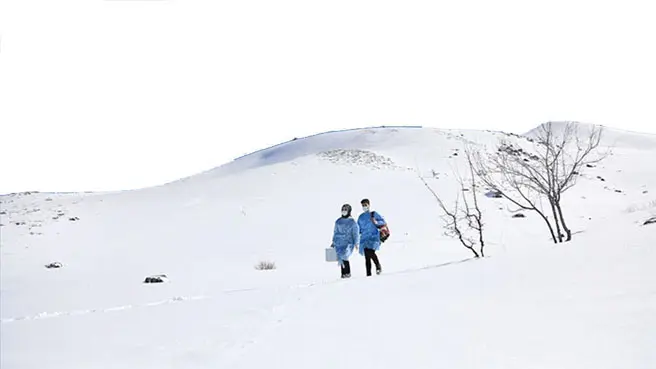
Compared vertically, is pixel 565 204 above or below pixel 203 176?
below

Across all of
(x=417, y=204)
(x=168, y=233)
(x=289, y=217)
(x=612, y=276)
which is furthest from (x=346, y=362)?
(x=417, y=204)

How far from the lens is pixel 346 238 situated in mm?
10477

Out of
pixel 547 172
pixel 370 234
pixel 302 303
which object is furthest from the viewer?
pixel 547 172

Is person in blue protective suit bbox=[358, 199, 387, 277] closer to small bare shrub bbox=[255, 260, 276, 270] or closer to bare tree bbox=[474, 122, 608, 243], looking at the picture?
bare tree bbox=[474, 122, 608, 243]

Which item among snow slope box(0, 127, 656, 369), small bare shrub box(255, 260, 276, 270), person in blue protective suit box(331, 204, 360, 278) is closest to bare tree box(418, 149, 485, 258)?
snow slope box(0, 127, 656, 369)

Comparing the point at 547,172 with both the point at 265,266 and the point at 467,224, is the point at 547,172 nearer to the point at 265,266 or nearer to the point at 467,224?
the point at 265,266

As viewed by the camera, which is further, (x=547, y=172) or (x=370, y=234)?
(x=547, y=172)

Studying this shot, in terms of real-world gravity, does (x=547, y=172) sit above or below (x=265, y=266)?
above

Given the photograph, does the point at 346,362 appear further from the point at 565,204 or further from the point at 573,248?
the point at 565,204

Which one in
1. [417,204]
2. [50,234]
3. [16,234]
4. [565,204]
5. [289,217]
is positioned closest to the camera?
[16,234]

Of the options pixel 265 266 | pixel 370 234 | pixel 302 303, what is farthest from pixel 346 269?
Answer: pixel 302 303

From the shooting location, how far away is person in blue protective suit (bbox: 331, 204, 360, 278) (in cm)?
1047

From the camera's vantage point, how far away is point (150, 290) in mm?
9383

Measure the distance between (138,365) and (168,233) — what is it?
15599 millimetres
